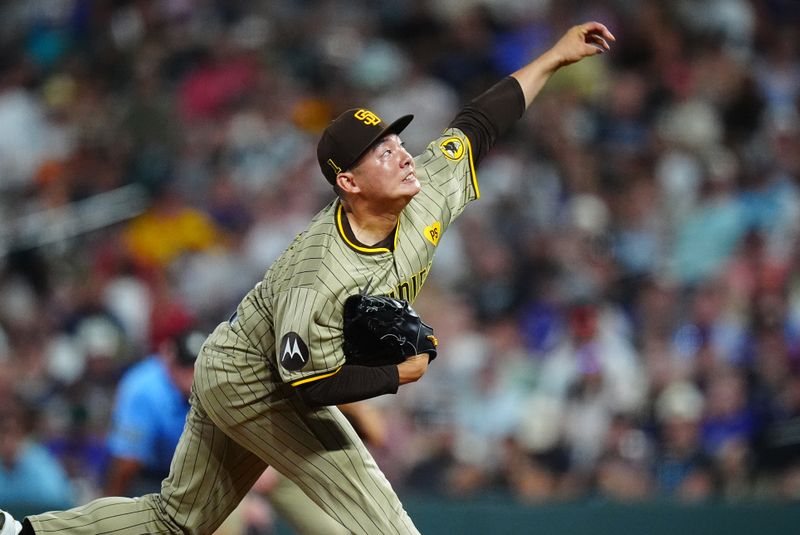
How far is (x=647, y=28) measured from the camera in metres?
9.58

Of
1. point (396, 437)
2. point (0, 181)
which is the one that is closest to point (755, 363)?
point (396, 437)

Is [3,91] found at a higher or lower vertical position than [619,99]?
higher

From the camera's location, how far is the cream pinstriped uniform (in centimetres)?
432

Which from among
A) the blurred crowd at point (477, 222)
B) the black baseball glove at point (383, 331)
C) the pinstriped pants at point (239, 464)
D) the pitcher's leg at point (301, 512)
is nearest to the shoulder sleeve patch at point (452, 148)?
the black baseball glove at point (383, 331)

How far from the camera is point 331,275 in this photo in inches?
170

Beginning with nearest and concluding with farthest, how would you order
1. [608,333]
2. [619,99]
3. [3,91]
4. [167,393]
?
[167,393]
[608,333]
[619,99]
[3,91]

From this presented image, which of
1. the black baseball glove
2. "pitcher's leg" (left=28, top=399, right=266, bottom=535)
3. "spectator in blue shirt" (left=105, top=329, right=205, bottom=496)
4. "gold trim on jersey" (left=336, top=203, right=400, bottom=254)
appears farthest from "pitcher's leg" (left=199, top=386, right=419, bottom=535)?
"spectator in blue shirt" (left=105, top=329, right=205, bottom=496)

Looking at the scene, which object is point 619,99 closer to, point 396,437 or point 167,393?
point 396,437

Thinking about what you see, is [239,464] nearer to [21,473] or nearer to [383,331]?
[383,331]

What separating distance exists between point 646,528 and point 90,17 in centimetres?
815

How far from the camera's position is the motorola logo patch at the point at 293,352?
4.25m

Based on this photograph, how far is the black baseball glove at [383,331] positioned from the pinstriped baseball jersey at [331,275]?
5 cm

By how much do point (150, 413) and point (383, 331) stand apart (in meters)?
2.39

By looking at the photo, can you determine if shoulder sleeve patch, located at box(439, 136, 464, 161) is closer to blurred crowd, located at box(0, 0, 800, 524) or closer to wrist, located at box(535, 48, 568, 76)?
wrist, located at box(535, 48, 568, 76)
